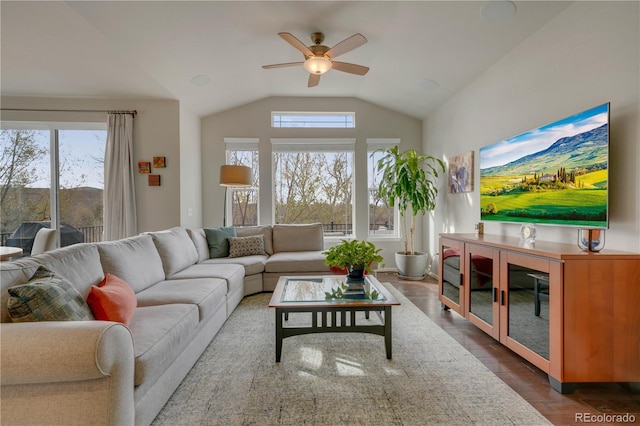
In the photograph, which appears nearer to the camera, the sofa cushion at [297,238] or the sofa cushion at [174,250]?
the sofa cushion at [174,250]

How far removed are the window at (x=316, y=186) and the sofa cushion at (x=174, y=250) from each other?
6.29 ft

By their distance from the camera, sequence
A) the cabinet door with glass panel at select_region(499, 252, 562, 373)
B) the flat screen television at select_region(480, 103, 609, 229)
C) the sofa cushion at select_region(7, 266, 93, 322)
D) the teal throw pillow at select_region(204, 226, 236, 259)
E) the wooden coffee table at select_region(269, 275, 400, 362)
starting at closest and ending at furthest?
the sofa cushion at select_region(7, 266, 93, 322) < the cabinet door with glass panel at select_region(499, 252, 562, 373) < the flat screen television at select_region(480, 103, 609, 229) < the wooden coffee table at select_region(269, 275, 400, 362) < the teal throw pillow at select_region(204, 226, 236, 259)

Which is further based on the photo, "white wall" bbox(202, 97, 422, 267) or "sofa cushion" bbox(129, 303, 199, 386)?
"white wall" bbox(202, 97, 422, 267)

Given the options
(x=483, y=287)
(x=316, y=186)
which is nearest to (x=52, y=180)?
(x=316, y=186)

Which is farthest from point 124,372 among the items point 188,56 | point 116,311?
point 188,56

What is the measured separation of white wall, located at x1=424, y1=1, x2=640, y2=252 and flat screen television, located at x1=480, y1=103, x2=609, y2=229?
117mm

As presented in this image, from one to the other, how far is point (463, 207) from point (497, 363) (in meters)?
2.26

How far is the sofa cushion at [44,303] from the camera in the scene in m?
1.32

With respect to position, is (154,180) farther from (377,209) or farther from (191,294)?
(377,209)

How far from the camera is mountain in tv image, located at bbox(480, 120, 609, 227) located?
6.49 feet

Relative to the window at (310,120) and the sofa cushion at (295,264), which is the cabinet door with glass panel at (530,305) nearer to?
the sofa cushion at (295,264)

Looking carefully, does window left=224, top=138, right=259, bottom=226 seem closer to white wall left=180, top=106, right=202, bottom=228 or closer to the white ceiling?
white wall left=180, top=106, right=202, bottom=228

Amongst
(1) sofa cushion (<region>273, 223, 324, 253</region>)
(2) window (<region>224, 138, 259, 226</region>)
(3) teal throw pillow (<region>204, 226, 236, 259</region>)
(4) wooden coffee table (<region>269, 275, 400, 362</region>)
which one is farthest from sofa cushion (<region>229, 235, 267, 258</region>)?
(4) wooden coffee table (<region>269, 275, 400, 362</region>)

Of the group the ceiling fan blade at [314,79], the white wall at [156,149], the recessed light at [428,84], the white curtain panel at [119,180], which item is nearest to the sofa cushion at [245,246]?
the white wall at [156,149]
